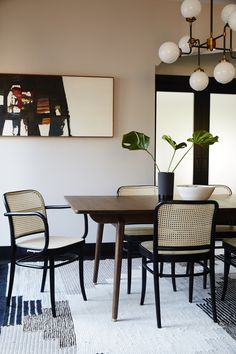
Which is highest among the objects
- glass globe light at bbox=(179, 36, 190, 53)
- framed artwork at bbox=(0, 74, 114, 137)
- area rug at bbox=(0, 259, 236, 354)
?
Result: glass globe light at bbox=(179, 36, 190, 53)

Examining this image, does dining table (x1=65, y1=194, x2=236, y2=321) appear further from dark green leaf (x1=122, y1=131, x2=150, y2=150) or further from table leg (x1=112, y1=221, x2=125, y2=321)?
dark green leaf (x1=122, y1=131, x2=150, y2=150)

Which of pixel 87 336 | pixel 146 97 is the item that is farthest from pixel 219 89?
pixel 87 336

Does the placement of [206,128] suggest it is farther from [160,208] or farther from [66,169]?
[160,208]

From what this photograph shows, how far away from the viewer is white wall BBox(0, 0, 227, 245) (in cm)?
408

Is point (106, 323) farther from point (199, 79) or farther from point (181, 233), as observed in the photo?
point (199, 79)

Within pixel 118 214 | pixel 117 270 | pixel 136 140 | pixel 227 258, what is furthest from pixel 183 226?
pixel 136 140

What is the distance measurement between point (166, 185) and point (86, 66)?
5.94 feet

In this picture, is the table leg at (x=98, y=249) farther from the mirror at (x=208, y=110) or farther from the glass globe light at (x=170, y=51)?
the mirror at (x=208, y=110)

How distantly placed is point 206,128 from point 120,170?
1561 millimetres

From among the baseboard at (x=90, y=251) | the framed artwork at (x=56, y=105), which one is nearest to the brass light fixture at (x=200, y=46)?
the framed artwork at (x=56, y=105)

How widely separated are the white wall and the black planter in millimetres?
1300

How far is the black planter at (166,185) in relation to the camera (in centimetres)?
307

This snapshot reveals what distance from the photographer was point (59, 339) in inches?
92.7

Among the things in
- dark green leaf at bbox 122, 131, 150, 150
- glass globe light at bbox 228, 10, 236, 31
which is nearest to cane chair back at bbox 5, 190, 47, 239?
dark green leaf at bbox 122, 131, 150, 150
